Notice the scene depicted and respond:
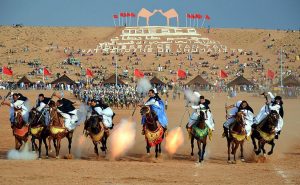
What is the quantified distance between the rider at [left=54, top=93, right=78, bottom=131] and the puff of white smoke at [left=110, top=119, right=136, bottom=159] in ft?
5.93

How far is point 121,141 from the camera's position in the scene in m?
26.2

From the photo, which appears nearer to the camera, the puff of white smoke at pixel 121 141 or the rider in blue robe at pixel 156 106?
the rider in blue robe at pixel 156 106

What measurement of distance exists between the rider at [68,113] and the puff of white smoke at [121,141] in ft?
5.93

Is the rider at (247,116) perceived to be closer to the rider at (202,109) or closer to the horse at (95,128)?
the rider at (202,109)

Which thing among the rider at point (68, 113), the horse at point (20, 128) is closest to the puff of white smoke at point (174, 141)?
the rider at point (68, 113)

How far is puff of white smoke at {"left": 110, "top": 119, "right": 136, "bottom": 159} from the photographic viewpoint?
925 inches

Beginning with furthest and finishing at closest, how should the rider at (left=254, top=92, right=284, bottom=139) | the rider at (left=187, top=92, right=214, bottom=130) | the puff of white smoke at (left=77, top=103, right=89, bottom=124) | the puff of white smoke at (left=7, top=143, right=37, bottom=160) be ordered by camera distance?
the puff of white smoke at (left=77, top=103, right=89, bottom=124) < the rider at (left=254, top=92, right=284, bottom=139) < the puff of white smoke at (left=7, top=143, right=37, bottom=160) < the rider at (left=187, top=92, right=214, bottom=130)

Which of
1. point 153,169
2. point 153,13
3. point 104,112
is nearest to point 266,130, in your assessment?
point 153,169

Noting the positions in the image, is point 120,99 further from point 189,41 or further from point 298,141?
point 189,41

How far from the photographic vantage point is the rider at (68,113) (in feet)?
71.3

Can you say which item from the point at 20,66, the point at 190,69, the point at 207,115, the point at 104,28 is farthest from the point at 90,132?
the point at 104,28

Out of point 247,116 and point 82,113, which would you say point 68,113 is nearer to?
point 82,113

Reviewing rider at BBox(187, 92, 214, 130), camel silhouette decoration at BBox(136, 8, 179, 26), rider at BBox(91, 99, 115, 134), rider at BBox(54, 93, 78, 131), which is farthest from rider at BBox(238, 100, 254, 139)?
camel silhouette decoration at BBox(136, 8, 179, 26)

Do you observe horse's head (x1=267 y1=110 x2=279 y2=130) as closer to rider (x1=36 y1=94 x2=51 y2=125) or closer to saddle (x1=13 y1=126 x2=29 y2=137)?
rider (x1=36 y1=94 x2=51 y2=125)
